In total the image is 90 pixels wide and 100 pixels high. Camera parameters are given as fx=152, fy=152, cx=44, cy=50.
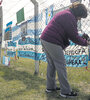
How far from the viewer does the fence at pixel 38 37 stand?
270cm

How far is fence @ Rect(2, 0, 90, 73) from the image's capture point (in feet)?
8.84

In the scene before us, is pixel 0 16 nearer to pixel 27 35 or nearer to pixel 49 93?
pixel 27 35

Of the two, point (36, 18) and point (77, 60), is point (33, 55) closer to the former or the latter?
point (36, 18)

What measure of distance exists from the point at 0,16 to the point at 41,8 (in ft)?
8.53

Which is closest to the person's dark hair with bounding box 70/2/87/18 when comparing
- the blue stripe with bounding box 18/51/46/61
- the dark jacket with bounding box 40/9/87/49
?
the dark jacket with bounding box 40/9/87/49

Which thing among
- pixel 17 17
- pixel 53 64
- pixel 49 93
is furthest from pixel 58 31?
pixel 17 17

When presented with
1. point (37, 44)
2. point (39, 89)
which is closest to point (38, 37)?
point (37, 44)

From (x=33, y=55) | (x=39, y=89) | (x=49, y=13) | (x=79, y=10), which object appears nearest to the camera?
(x=79, y=10)

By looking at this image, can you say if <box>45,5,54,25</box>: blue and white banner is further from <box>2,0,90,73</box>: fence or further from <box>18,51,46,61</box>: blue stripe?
<box>18,51,46,61</box>: blue stripe

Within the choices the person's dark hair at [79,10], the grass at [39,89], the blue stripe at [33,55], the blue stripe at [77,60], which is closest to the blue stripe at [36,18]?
the blue stripe at [33,55]

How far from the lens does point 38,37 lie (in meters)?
3.83

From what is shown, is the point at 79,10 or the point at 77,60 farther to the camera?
the point at 77,60

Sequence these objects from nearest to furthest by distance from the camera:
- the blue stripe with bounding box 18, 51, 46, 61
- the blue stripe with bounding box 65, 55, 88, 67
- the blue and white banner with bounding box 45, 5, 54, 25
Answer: the blue stripe with bounding box 65, 55, 88, 67
the blue and white banner with bounding box 45, 5, 54, 25
the blue stripe with bounding box 18, 51, 46, 61

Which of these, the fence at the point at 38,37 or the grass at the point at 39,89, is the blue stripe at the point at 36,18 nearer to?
the fence at the point at 38,37
